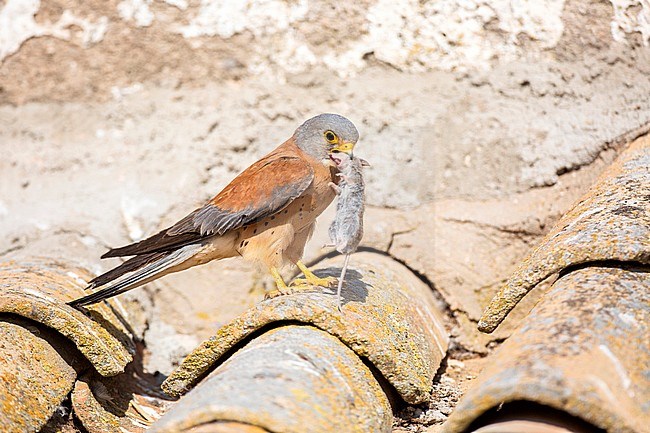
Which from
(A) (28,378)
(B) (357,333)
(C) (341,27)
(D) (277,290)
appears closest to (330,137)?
(D) (277,290)

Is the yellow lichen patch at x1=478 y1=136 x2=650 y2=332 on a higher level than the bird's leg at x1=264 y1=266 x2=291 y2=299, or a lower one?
higher

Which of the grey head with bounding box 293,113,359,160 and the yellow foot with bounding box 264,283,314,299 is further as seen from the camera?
the grey head with bounding box 293,113,359,160

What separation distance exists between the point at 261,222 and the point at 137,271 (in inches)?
20.9

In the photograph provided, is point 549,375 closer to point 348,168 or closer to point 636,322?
point 636,322

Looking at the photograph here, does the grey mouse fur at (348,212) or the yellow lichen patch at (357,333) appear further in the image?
the grey mouse fur at (348,212)

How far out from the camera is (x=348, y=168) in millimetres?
2881

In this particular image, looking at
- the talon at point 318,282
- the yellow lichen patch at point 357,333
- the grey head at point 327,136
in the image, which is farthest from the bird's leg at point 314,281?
the grey head at point 327,136

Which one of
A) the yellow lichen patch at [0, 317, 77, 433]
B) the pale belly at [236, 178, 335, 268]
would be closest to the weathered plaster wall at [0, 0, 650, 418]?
the pale belly at [236, 178, 335, 268]

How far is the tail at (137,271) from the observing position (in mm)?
2715

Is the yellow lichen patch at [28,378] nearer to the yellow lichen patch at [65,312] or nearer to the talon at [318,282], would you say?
the yellow lichen patch at [65,312]

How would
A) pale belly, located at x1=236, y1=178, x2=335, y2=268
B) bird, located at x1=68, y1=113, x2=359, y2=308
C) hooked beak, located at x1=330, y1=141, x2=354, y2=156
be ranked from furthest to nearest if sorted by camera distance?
hooked beak, located at x1=330, y1=141, x2=354, y2=156 → pale belly, located at x1=236, y1=178, x2=335, y2=268 → bird, located at x1=68, y1=113, x2=359, y2=308

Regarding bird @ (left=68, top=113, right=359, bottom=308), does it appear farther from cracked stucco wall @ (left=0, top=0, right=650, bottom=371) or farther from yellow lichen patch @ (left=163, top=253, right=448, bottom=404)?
cracked stucco wall @ (left=0, top=0, right=650, bottom=371)

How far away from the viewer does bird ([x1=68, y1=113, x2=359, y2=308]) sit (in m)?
2.85

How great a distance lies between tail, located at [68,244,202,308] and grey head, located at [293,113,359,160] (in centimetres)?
66
